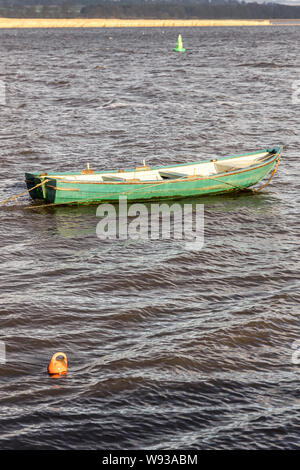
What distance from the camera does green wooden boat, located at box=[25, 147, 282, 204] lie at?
22625 mm

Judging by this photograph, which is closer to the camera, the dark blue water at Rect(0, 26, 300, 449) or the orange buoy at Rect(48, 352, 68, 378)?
the dark blue water at Rect(0, 26, 300, 449)

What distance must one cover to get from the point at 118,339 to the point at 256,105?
34.5m

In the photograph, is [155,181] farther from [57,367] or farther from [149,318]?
[57,367]

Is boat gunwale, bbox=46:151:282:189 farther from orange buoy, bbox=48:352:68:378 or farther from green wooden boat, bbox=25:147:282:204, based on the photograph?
orange buoy, bbox=48:352:68:378

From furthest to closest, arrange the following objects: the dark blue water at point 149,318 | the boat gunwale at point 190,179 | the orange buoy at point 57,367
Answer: the boat gunwale at point 190,179
the orange buoy at point 57,367
the dark blue water at point 149,318

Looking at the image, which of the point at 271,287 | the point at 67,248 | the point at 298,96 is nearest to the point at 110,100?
the point at 298,96

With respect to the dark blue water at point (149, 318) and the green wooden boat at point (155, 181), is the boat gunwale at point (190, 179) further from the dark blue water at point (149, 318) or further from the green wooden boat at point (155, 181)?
the dark blue water at point (149, 318)

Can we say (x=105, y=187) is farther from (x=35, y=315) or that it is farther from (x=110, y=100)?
(x=110, y=100)

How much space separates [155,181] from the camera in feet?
76.3

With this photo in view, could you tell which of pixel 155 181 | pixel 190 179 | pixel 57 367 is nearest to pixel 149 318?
pixel 57 367

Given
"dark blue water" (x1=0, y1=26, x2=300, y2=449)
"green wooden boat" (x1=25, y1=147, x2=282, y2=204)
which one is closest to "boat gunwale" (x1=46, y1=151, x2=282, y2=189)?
"green wooden boat" (x1=25, y1=147, x2=282, y2=204)

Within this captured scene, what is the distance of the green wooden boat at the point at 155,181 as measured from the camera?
2262cm

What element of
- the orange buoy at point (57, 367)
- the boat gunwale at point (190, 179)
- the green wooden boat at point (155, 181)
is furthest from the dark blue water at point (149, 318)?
the boat gunwale at point (190, 179)

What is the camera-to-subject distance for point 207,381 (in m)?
12.7
